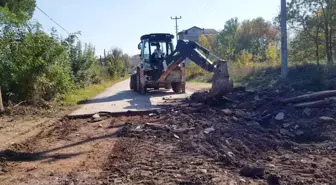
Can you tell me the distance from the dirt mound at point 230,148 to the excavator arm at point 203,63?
189cm

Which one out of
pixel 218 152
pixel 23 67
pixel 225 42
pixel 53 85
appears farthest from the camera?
pixel 225 42

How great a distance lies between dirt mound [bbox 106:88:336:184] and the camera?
496 cm

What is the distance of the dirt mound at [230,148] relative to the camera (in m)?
4.96

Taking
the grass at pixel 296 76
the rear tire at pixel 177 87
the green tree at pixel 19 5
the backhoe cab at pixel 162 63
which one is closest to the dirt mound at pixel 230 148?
the grass at pixel 296 76

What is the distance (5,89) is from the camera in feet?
42.4

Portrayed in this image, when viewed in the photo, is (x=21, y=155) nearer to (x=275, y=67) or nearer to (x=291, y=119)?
(x=291, y=119)

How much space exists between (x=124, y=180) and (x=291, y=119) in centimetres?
560

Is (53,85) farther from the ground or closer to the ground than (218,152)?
farther from the ground

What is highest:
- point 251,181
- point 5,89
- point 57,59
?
point 57,59

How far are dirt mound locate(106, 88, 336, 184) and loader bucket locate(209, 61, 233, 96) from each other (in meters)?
1.81

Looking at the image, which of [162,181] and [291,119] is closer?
[162,181]

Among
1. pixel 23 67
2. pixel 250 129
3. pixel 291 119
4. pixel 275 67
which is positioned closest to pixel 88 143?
pixel 250 129

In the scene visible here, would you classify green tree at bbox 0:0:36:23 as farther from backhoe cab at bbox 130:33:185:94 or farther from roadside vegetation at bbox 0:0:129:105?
backhoe cab at bbox 130:33:185:94

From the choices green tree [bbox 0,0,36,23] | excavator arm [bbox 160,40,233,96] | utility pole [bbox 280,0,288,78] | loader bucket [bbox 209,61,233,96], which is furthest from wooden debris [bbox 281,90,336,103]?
green tree [bbox 0,0,36,23]
